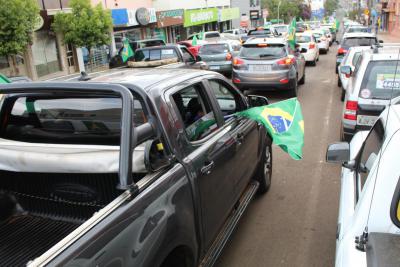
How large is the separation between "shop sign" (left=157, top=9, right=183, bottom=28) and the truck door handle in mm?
32263

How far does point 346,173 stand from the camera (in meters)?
3.79

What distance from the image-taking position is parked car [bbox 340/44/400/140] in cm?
594

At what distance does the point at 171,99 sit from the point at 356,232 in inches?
62.8

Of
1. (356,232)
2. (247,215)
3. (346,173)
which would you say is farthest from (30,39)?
(356,232)

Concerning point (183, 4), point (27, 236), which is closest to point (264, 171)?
point (27, 236)

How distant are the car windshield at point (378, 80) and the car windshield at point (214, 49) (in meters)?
11.5

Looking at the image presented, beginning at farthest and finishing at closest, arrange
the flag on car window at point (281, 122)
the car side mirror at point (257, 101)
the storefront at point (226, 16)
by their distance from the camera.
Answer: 1. the storefront at point (226, 16)
2. the car side mirror at point (257, 101)
3. the flag on car window at point (281, 122)

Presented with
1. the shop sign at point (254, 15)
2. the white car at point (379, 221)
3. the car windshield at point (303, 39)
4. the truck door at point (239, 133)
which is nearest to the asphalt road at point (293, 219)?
the truck door at point (239, 133)

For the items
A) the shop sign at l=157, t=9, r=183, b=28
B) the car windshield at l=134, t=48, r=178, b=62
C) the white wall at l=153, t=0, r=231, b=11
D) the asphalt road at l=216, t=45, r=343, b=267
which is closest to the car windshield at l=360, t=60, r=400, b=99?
the asphalt road at l=216, t=45, r=343, b=267

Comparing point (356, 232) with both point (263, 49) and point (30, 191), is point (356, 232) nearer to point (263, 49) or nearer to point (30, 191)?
point (30, 191)

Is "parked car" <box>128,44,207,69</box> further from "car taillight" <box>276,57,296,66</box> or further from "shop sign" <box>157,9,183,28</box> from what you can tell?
"shop sign" <box>157,9,183,28</box>

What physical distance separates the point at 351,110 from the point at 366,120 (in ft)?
0.81

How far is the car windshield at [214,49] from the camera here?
1734cm

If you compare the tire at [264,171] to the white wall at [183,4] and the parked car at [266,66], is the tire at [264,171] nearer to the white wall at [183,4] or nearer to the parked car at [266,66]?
the parked car at [266,66]
